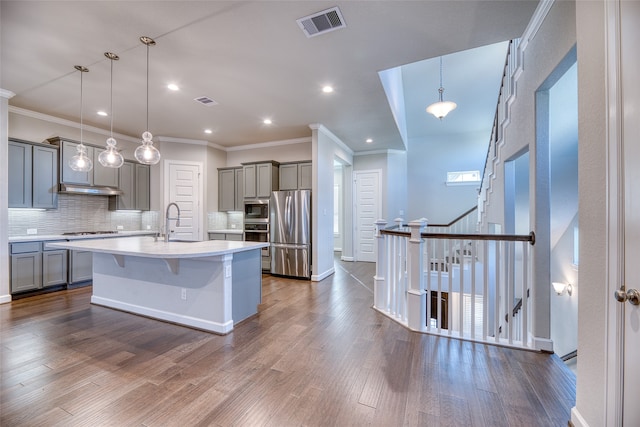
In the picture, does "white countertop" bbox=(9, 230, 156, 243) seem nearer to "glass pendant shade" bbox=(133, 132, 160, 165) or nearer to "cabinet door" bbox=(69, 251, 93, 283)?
"cabinet door" bbox=(69, 251, 93, 283)

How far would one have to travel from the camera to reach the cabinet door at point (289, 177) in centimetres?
529

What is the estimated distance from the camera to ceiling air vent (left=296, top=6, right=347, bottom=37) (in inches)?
85.8

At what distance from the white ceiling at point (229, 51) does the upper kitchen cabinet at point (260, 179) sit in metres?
1.06

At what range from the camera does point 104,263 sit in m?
3.40

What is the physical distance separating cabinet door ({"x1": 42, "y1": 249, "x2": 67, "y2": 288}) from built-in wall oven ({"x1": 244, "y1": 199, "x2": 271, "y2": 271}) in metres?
2.87

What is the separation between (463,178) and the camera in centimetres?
726

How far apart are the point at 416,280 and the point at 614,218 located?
5.47 ft

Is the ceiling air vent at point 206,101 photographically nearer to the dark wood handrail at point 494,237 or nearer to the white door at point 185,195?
the white door at point 185,195

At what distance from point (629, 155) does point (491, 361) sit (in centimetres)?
179

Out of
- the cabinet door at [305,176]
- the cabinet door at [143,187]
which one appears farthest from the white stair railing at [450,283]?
the cabinet door at [143,187]

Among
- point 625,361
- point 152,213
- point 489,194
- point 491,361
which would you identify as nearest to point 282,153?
point 152,213

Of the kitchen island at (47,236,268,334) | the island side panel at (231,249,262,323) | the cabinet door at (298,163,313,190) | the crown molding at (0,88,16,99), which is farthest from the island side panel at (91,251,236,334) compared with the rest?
the cabinet door at (298,163,313,190)

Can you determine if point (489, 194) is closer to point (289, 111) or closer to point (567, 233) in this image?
point (567, 233)

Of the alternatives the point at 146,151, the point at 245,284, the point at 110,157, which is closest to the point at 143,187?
the point at 110,157
